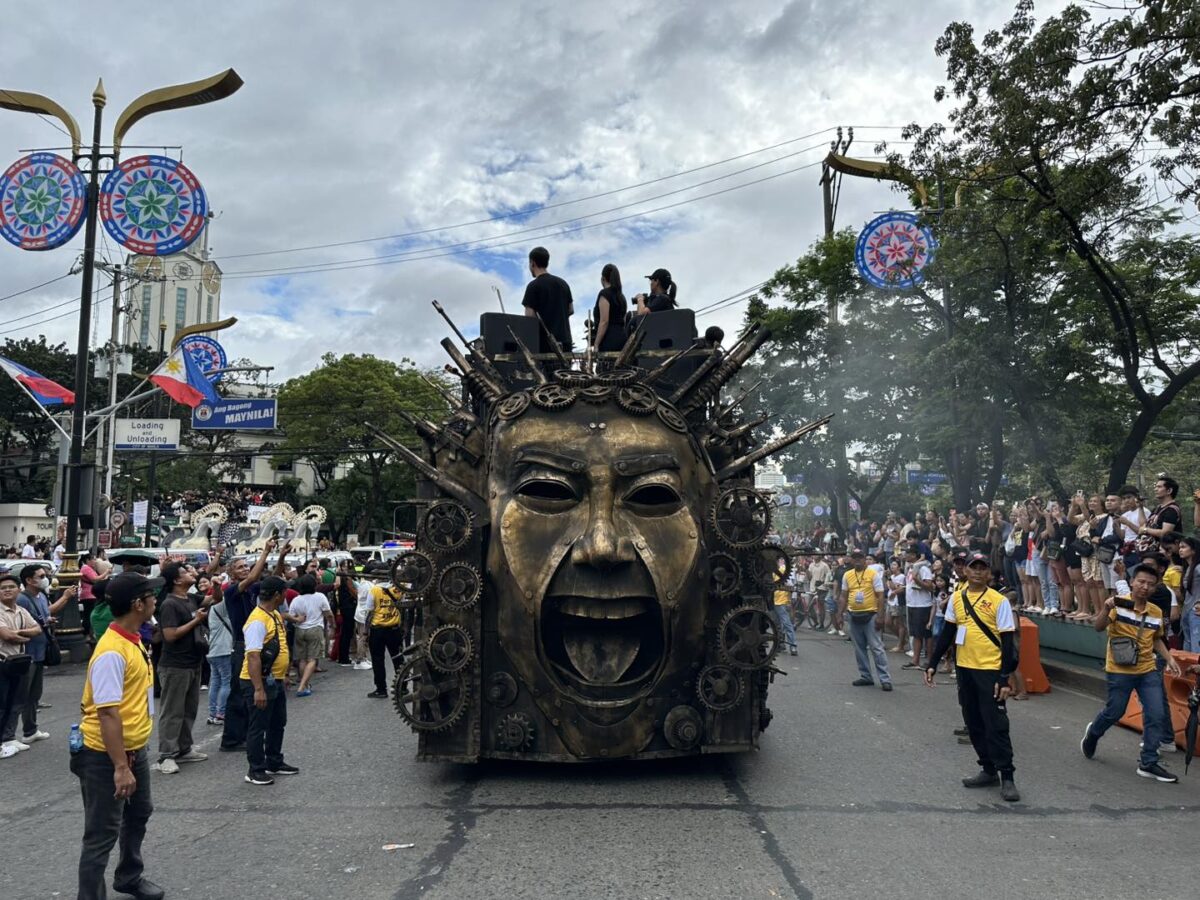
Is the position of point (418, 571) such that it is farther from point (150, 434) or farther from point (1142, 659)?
point (150, 434)

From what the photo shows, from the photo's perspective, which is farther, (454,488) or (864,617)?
(864,617)

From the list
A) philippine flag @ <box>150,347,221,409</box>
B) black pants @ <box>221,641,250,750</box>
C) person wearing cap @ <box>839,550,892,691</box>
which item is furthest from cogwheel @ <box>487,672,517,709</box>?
philippine flag @ <box>150,347,221,409</box>

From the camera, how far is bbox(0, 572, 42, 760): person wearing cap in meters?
7.86

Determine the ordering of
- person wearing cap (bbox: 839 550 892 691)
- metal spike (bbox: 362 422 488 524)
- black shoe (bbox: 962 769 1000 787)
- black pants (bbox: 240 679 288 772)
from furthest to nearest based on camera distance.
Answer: person wearing cap (bbox: 839 550 892 691) < metal spike (bbox: 362 422 488 524) < black pants (bbox: 240 679 288 772) < black shoe (bbox: 962 769 1000 787)

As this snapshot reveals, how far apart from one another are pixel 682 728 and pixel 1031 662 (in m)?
6.81

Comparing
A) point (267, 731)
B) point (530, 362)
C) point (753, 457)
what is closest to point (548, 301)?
point (530, 362)

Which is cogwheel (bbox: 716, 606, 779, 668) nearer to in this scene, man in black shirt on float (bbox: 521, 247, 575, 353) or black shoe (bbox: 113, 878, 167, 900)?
man in black shirt on float (bbox: 521, 247, 575, 353)

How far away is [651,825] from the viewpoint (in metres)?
5.84

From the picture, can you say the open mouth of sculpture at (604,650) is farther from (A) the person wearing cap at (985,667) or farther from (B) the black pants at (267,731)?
(A) the person wearing cap at (985,667)

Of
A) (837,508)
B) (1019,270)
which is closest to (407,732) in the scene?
(1019,270)

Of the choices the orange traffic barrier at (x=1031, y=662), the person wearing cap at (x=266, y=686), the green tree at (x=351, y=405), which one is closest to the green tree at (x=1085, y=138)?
the orange traffic barrier at (x=1031, y=662)

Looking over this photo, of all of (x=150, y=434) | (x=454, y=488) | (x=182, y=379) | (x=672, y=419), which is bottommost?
(x=454, y=488)

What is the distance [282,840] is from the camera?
18.4 ft

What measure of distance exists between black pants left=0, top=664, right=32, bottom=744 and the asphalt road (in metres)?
0.37
